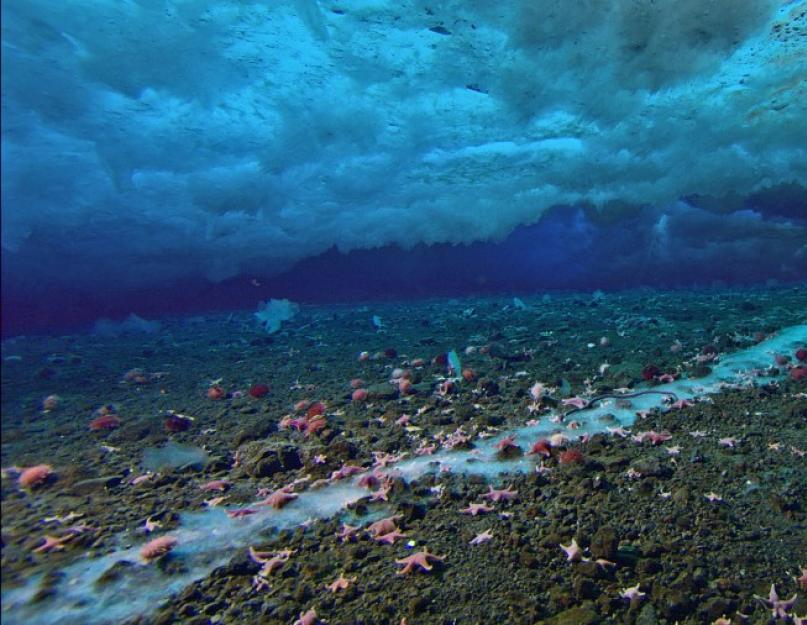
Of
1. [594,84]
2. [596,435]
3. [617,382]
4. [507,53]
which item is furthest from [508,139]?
[596,435]

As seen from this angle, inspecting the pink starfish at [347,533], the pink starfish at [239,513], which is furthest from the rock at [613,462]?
the pink starfish at [239,513]

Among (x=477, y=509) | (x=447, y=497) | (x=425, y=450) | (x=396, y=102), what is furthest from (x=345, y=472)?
(x=396, y=102)

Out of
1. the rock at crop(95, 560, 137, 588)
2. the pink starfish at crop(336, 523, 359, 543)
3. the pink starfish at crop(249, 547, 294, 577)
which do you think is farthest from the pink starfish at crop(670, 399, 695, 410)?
the rock at crop(95, 560, 137, 588)

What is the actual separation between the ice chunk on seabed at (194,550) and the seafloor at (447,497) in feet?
0.23

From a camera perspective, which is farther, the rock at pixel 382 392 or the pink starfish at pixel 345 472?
the rock at pixel 382 392

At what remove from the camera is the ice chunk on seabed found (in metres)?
3.43

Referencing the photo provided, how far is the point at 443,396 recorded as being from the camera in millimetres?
9367

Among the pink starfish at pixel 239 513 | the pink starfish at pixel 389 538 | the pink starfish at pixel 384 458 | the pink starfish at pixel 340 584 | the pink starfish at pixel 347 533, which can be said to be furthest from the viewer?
the pink starfish at pixel 384 458

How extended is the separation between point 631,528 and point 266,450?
515cm

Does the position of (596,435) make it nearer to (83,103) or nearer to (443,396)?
(443,396)

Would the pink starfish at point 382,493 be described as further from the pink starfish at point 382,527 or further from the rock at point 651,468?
the rock at point 651,468

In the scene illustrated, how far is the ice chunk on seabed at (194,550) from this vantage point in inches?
135

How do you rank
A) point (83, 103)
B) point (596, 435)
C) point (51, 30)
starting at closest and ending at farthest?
point (596, 435) < point (51, 30) < point (83, 103)

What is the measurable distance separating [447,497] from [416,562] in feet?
4.41
